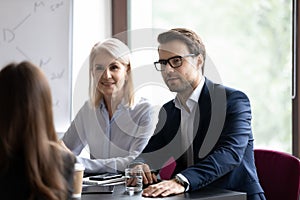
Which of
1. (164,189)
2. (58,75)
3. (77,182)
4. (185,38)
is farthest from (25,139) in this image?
(58,75)

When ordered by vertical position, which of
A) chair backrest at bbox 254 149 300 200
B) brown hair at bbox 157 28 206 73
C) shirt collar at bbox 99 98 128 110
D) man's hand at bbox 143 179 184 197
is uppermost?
brown hair at bbox 157 28 206 73

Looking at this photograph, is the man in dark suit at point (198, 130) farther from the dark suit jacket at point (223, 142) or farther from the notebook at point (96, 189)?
the notebook at point (96, 189)

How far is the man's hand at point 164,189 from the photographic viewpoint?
197cm

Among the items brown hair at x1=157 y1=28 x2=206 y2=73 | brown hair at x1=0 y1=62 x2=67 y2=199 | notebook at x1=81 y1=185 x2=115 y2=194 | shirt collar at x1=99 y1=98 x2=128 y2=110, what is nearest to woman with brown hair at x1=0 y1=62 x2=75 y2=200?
brown hair at x1=0 y1=62 x2=67 y2=199

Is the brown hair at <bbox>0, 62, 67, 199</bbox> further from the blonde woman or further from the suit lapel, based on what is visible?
the blonde woman

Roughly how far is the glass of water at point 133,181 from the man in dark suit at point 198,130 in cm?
11

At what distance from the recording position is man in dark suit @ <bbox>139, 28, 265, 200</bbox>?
2209 millimetres

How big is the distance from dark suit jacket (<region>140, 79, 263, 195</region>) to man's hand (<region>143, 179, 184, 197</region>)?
114mm

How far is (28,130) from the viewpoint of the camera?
56.4 inches

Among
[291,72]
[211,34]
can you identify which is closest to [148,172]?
[291,72]

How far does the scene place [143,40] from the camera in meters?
3.80

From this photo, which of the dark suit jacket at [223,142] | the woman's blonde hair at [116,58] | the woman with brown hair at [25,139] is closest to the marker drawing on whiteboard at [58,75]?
the woman's blonde hair at [116,58]

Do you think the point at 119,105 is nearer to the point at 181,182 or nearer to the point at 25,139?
the point at 181,182

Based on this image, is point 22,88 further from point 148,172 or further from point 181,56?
point 181,56
